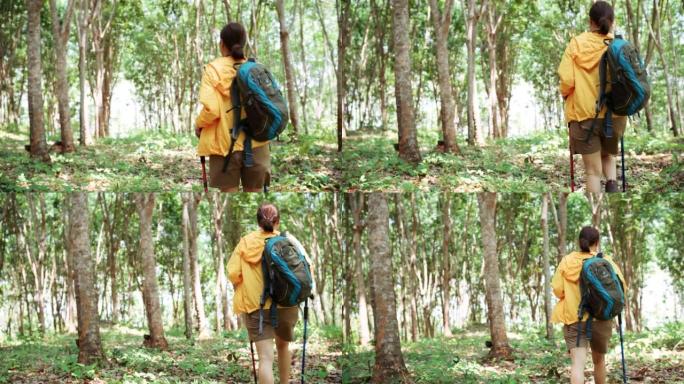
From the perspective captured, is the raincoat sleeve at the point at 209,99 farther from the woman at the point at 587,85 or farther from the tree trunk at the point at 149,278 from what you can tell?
the woman at the point at 587,85

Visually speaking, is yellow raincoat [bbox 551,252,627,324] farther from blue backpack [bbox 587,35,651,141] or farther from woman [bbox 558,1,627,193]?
blue backpack [bbox 587,35,651,141]

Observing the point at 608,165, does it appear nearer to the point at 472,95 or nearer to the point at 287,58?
the point at 472,95

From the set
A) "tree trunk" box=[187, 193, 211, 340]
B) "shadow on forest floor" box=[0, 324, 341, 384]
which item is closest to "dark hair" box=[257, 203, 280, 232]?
"shadow on forest floor" box=[0, 324, 341, 384]

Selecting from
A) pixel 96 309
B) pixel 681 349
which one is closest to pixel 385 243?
pixel 96 309

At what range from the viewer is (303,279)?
5.33 meters

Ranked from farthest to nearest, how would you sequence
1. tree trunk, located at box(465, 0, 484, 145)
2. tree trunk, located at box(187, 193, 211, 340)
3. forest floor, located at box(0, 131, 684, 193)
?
1. tree trunk, located at box(465, 0, 484, 145)
2. forest floor, located at box(0, 131, 684, 193)
3. tree trunk, located at box(187, 193, 211, 340)

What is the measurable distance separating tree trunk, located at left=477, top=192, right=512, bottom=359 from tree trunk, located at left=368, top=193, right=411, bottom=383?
106 cm

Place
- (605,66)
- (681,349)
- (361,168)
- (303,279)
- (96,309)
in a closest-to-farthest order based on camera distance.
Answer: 1. (303,279)
2. (605,66)
3. (96,309)
4. (681,349)
5. (361,168)

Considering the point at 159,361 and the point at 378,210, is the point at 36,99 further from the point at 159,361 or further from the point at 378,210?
the point at 378,210

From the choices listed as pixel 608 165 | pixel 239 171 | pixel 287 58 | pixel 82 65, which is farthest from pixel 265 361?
pixel 82 65

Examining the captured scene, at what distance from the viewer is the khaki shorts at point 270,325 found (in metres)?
5.52

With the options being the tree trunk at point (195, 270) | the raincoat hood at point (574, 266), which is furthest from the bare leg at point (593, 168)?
the tree trunk at point (195, 270)

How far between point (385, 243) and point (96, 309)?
3.06m

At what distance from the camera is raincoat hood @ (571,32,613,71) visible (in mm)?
5922
